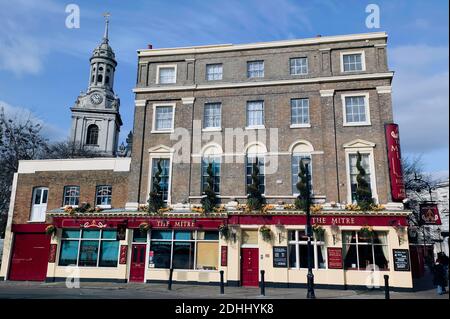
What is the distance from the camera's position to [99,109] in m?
60.4

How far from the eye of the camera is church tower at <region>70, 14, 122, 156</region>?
59.2m

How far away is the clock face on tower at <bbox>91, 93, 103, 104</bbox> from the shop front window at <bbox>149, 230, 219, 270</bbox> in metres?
45.8

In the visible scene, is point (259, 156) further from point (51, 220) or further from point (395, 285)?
point (51, 220)

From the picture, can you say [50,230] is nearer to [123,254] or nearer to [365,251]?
[123,254]

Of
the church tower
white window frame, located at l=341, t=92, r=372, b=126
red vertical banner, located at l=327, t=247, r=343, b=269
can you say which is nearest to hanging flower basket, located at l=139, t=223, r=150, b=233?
red vertical banner, located at l=327, t=247, r=343, b=269

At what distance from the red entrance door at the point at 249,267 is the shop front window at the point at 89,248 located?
7396 mm

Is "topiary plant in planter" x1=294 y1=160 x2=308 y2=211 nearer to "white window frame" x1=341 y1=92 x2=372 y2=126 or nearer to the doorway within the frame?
"white window frame" x1=341 y1=92 x2=372 y2=126

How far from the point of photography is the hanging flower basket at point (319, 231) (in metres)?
18.6

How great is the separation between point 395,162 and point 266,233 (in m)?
7.90

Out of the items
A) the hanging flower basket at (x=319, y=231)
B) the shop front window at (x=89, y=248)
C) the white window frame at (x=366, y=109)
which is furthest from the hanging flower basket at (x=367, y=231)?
the shop front window at (x=89, y=248)

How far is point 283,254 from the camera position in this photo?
18.9 metres
